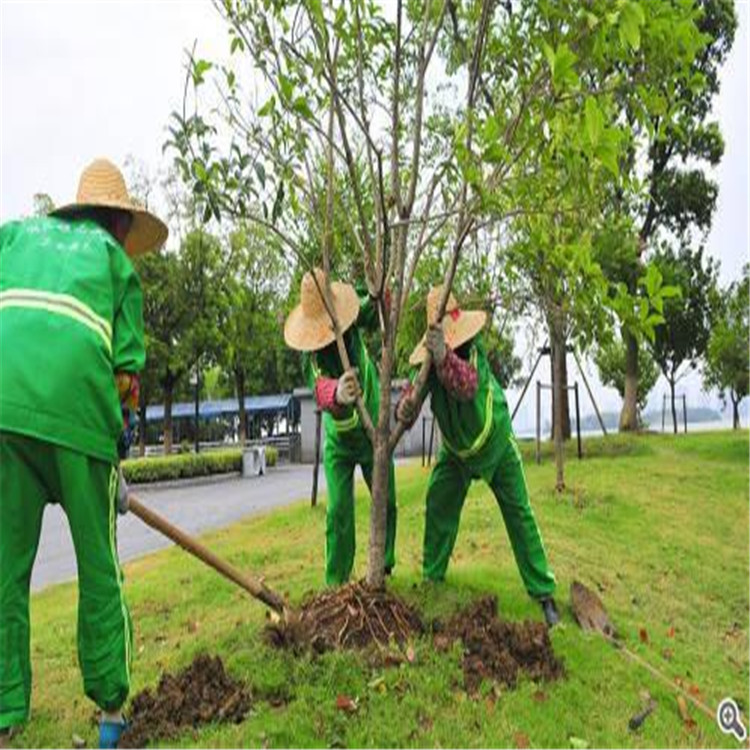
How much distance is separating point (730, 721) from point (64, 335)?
3.82m

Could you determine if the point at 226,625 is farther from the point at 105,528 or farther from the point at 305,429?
the point at 305,429

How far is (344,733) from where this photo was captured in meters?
3.86

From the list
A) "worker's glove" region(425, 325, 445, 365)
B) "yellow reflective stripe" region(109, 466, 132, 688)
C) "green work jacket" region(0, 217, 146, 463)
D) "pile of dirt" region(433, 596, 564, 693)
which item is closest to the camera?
"green work jacket" region(0, 217, 146, 463)

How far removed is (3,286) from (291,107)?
1.73 meters

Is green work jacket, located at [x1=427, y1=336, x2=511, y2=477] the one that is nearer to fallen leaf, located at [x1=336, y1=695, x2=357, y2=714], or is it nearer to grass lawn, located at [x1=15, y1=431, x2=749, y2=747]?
grass lawn, located at [x1=15, y1=431, x2=749, y2=747]

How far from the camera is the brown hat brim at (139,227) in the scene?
385 centimetres

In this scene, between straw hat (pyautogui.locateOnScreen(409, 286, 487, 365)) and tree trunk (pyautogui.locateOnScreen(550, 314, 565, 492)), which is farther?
tree trunk (pyautogui.locateOnScreen(550, 314, 565, 492))

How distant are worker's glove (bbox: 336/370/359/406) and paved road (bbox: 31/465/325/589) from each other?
188 inches

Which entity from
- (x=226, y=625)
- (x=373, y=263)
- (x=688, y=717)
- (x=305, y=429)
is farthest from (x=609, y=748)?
(x=305, y=429)

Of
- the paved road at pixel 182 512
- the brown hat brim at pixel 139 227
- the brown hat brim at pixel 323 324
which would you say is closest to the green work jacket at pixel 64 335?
the brown hat brim at pixel 139 227

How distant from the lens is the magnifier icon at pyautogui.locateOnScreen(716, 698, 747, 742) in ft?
15.1

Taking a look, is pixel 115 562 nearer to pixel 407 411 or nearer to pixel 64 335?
pixel 64 335

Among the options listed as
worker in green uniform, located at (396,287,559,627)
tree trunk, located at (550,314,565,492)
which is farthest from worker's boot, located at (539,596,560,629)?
tree trunk, located at (550,314,565,492)

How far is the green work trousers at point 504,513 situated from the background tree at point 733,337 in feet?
59.3
